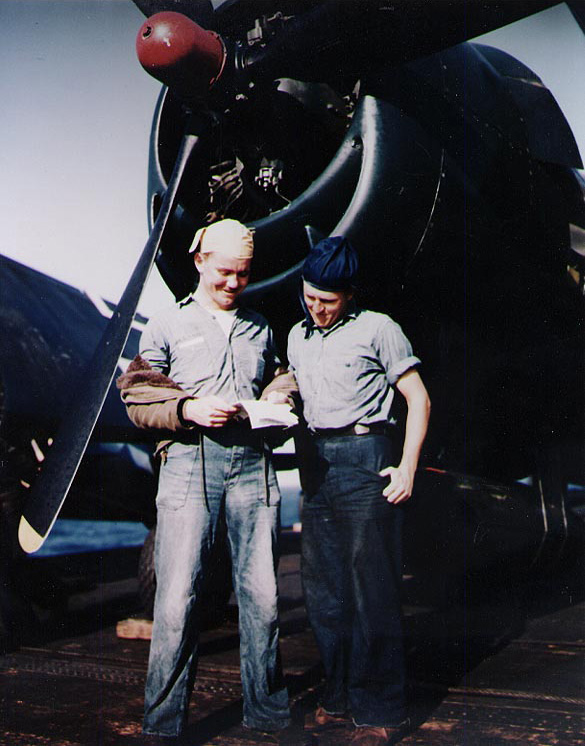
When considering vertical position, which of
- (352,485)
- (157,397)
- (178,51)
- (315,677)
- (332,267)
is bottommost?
(315,677)

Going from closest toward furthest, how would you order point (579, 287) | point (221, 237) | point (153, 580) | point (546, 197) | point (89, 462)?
point (221, 237) < point (546, 197) < point (579, 287) < point (153, 580) < point (89, 462)

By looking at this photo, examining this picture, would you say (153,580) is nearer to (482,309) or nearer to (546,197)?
(482,309)

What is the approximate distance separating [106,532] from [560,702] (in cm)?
4751

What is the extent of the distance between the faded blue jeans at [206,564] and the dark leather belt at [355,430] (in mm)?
247

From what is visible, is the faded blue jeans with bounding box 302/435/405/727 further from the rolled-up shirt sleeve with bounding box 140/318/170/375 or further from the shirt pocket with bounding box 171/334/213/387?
the rolled-up shirt sleeve with bounding box 140/318/170/375

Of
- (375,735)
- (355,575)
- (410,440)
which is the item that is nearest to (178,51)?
(410,440)

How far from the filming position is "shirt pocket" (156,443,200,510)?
Result: 7.83ft

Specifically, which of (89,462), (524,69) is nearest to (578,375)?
(524,69)

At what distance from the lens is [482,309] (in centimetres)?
348

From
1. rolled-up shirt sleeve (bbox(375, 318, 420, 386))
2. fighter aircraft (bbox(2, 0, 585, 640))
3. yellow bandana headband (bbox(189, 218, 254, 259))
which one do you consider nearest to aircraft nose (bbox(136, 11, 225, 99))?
fighter aircraft (bbox(2, 0, 585, 640))

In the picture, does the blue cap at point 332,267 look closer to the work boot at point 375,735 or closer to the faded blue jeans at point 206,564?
the faded blue jeans at point 206,564

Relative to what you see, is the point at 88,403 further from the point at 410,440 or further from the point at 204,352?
the point at 410,440

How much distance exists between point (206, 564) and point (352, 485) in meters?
0.56

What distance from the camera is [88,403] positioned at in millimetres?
2754
